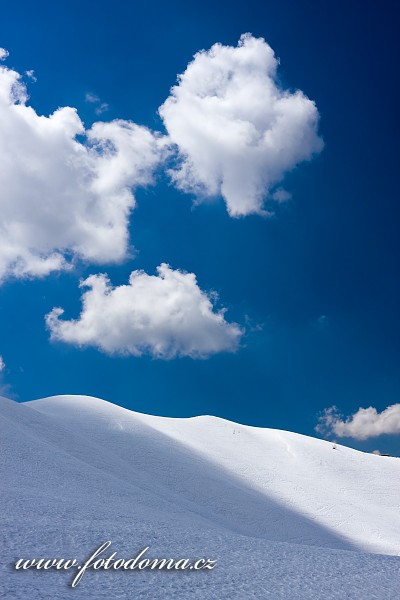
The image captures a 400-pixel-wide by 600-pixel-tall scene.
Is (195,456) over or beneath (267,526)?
over

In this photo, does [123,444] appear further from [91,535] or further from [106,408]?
[91,535]

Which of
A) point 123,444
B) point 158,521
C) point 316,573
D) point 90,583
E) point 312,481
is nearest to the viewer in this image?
point 90,583

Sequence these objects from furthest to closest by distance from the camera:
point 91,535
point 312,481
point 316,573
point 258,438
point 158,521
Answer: point 258,438 < point 312,481 < point 158,521 < point 91,535 < point 316,573

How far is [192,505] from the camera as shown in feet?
38.4

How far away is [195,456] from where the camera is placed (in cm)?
1683

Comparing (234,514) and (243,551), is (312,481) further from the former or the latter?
(243,551)

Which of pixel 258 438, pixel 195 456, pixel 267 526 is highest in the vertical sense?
pixel 258 438

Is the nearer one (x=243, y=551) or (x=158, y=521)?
(x=243, y=551)

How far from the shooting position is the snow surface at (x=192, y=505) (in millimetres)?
4172

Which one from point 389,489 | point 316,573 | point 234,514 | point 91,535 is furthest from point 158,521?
point 389,489

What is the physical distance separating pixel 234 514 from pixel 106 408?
7445 millimetres

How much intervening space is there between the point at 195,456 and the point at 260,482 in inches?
95.1

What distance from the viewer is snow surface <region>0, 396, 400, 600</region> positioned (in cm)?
417

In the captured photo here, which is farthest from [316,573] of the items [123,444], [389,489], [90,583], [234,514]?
[389,489]
